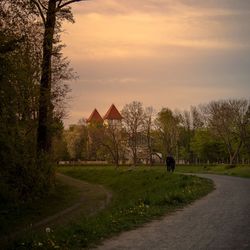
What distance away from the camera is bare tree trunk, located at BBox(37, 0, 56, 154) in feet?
89.3

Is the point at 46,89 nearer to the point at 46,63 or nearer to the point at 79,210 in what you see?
the point at 46,63

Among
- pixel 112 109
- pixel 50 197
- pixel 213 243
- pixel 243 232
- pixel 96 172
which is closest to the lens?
pixel 213 243

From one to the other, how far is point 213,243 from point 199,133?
85361mm

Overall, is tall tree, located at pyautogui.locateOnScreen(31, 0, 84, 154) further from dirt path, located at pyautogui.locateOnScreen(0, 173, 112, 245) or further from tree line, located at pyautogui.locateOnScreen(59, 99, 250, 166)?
tree line, located at pyautogui.locateOnScreen(59, 99, 250, 166)

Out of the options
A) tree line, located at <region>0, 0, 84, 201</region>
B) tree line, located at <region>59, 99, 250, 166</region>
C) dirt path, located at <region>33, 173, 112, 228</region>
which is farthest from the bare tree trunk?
tree line, located at <region>59, 99, 250, 166</region>

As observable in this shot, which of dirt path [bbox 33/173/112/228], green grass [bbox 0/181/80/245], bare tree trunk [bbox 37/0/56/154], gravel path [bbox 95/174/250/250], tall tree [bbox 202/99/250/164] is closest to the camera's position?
gravel path [bbox 95/174/250/250]

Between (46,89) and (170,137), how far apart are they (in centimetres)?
7200

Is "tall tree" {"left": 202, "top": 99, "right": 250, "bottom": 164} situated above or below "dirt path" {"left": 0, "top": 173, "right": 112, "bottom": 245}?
above

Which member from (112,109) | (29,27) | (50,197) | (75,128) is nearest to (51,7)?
(29,27)

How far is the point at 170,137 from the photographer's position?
97812mm

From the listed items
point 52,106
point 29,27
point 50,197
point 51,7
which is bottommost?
point 50,197

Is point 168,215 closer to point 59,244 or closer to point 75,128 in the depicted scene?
point 59,244

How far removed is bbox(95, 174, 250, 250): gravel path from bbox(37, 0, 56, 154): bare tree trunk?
14184 millimetres

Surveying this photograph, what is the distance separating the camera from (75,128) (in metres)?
113
